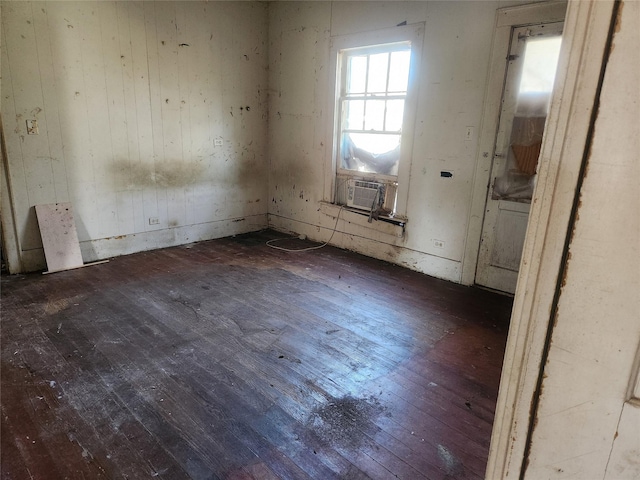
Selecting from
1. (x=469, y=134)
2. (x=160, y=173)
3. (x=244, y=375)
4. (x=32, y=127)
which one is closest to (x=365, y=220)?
(x=469, y=134)

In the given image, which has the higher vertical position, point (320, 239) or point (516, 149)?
point (516, 149)

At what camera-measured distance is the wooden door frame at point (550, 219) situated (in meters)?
0.55

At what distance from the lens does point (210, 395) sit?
83.5 inches

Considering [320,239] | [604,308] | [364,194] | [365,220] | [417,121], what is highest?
[417,121]

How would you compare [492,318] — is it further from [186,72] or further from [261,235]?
[186,72]

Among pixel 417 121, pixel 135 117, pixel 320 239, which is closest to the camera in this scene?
pixel 417 121

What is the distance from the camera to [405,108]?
13.0 ft

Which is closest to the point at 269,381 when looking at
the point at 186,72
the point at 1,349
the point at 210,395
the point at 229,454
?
the point at 210,395

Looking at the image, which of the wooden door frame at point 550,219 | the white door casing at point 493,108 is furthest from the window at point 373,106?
the wooden door frame at point 550,219

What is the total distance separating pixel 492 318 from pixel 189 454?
247cm

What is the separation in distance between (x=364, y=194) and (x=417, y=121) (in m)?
1.00

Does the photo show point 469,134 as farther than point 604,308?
Yes

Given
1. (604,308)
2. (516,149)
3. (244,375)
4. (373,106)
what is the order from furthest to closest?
(373,106)
(516,149)
(244,375)
(604,308)

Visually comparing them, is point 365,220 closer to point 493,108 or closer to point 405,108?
point 405,108
